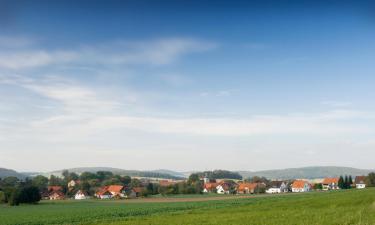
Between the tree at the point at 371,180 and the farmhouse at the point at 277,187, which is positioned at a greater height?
the tree at the point at 371,180

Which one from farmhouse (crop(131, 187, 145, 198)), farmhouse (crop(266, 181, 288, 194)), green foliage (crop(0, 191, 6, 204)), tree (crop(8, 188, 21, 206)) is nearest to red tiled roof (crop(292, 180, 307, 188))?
farmhouse (crop(266, 181, 288, 194))

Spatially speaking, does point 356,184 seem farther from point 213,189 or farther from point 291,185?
point 213,189

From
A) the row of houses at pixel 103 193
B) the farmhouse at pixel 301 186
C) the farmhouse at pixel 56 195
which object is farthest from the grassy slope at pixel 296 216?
the farmhouse at pixel 301 186

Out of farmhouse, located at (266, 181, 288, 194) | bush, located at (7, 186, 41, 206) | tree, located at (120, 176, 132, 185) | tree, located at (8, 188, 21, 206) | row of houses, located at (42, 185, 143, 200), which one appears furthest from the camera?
farmhouse, located at (266, 181, 288, 194)

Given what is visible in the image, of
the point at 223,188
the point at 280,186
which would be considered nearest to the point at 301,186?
the point at 280,186

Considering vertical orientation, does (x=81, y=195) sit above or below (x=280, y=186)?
below

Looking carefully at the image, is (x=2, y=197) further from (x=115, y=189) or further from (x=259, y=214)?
(x=259, y=214)

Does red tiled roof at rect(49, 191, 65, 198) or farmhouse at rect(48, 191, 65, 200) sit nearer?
farmhouse at rect(48, 191, 65, 200)

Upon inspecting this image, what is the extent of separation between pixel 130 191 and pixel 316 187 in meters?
60.6

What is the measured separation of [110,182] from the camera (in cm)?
15875

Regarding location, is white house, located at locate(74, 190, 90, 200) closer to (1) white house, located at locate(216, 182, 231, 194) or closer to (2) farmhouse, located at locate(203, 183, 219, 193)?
(2) farmhouse, located at locate(203, 183, 219, 193)

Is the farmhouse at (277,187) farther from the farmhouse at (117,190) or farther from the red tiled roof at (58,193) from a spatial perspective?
the red tiled roof at (58,193)

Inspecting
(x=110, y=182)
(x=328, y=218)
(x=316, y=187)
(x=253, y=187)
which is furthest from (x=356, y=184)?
(x=328, y=218)

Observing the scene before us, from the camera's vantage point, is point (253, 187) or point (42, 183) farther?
point (42, 183)
